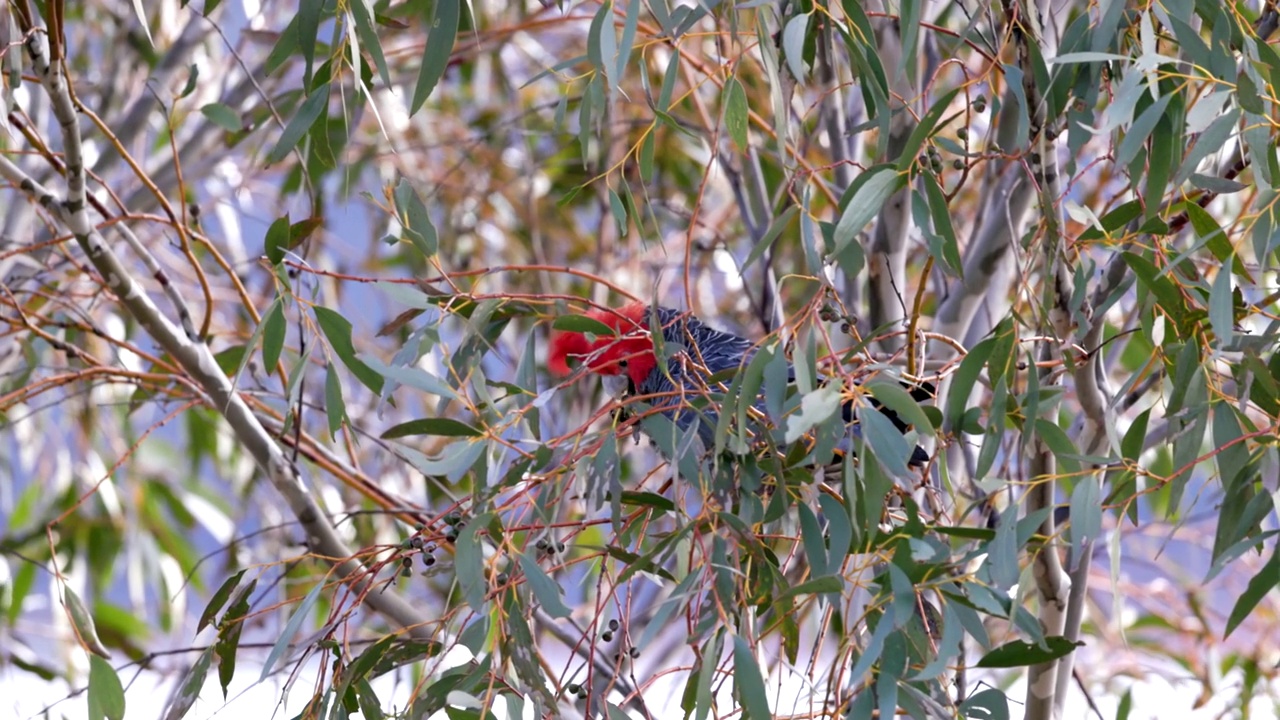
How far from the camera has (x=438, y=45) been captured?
3.48ft

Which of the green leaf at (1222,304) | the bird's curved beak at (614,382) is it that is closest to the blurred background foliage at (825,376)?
the green leaf at (1222,304)

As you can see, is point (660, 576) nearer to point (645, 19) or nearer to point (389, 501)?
point (389, 501)

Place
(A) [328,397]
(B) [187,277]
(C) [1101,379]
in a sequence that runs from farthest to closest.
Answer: (B) [187,277], (C) [1101,379], (A) [328,397]

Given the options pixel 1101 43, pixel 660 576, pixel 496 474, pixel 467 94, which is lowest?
pixel 660 576

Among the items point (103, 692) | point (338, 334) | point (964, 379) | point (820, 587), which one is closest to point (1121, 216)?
point (964, 379)

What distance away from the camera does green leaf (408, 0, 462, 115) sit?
41.4 inches

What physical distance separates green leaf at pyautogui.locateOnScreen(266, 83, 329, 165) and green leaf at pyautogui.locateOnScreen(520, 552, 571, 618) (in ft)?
1.34

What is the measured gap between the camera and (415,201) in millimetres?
1104

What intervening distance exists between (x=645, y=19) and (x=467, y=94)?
1.52 metres

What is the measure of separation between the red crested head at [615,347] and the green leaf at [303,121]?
0.30 m

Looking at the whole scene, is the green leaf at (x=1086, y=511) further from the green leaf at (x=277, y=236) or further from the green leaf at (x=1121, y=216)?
the green leaf at (x=277, y=236)

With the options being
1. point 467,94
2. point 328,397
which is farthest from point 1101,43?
point 467,94

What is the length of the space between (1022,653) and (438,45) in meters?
0.66

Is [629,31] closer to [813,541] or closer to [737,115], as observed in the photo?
[737,115]
